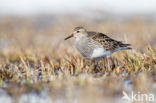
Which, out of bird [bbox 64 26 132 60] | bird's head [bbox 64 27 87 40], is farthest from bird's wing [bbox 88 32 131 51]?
bird's head [bbox 64 27 87 40]

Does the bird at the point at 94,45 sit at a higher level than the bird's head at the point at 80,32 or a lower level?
lower

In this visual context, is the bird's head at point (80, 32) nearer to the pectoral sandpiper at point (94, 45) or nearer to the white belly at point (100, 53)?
the pectoral sandpiper at point (94, 45)

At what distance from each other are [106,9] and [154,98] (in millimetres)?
12129

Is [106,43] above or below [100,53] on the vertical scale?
above

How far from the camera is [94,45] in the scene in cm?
574

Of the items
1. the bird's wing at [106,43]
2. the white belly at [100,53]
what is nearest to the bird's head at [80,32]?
the bird's wing at [106,43]

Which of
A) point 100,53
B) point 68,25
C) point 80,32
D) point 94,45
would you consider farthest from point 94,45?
point 68,25

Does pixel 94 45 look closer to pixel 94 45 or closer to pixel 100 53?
pixel 94 45

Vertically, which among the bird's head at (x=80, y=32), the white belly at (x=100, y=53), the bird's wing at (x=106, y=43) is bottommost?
the white belly at (x=100, y=53)

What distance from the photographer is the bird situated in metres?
5.63

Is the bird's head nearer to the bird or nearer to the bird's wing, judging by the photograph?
the bird

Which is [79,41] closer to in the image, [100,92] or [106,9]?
[100,92]

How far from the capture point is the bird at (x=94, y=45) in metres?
5.63

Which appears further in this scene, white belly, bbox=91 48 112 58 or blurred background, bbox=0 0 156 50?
blurred background, bbox=0 0 156 50
